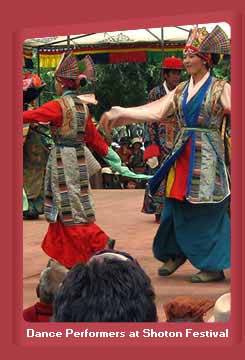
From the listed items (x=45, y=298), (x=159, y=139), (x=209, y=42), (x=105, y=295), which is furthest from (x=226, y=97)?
(x=105, y=295)

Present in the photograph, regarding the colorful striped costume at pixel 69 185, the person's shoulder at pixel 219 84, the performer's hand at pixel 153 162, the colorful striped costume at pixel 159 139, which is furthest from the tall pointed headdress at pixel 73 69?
the performer's hand at pixel 153 162

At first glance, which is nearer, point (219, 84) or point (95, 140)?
point (219, 84)

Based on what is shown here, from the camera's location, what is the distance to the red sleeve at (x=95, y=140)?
6.25 m

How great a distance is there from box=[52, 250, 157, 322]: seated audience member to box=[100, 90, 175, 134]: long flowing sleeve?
7.63 feet

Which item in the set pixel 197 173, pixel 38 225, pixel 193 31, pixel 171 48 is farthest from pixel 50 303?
pixel 171 48

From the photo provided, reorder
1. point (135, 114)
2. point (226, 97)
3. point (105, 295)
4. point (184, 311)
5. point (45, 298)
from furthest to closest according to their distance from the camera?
point (226, 97), point (135, 114), point (45, 298), point (184, 311), point (105, 295)

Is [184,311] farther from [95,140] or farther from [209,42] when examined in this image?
[95,140]

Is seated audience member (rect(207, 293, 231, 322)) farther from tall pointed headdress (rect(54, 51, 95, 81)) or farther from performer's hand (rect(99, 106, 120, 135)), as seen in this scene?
tall pointed headdress (rect(54, 51, 95, 81))

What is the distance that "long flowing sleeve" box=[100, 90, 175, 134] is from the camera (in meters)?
5.23

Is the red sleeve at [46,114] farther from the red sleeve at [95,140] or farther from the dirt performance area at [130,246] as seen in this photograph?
the dirt performance area at [130,246]

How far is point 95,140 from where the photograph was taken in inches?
248

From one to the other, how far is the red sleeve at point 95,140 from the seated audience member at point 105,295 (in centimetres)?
333

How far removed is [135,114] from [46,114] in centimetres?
65

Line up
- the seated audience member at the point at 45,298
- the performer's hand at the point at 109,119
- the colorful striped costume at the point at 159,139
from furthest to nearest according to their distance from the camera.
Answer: the colorful striped costume at the point at 159,139 → the performer's hand at the point at 109,119 → the seated audience member at the point at 45,298
